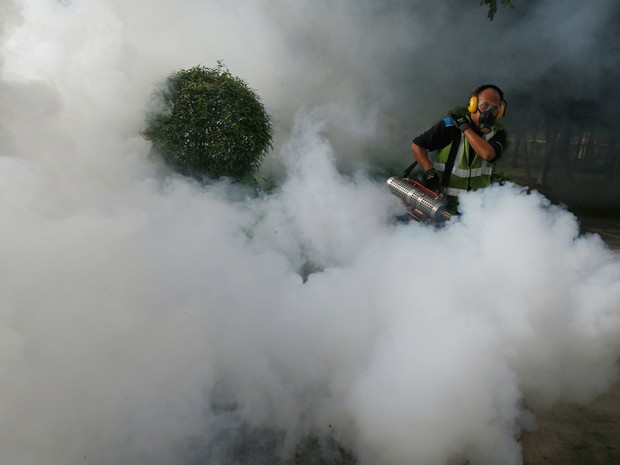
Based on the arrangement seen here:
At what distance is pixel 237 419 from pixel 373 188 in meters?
2.72

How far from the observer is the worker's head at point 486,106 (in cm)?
350

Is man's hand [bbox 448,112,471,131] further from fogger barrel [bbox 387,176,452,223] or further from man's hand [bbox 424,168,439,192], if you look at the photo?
fogger barrel [bbox 387,176,452,223]

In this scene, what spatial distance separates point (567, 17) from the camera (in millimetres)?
7523

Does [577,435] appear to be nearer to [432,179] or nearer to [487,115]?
[432,179]

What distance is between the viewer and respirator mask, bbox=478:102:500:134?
3.49 meters

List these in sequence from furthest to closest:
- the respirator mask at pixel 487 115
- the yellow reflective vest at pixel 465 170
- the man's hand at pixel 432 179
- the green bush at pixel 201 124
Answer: the green bush at pixel 201 124 < the man's hand at pixel 432 179 < the yellow reflective vest at pixel 465 170 < the respirator mask at pixel 487 115

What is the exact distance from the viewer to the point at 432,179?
12.4 ft

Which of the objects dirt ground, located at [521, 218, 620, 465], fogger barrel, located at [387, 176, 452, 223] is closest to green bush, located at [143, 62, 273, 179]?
fogger barrel, located at [387, 176, 452, 223]

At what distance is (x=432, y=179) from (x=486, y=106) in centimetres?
62

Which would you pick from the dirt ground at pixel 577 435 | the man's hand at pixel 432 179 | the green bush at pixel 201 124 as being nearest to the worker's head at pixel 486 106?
the man's hand at pixel 432 179

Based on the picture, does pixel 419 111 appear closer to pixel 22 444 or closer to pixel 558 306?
pixel 558 306

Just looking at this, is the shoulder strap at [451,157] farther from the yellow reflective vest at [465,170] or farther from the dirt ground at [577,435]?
the dirt ground at [577,435]

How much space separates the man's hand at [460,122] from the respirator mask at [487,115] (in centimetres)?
10

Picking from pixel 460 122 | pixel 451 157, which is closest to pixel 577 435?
pixel 451 157
